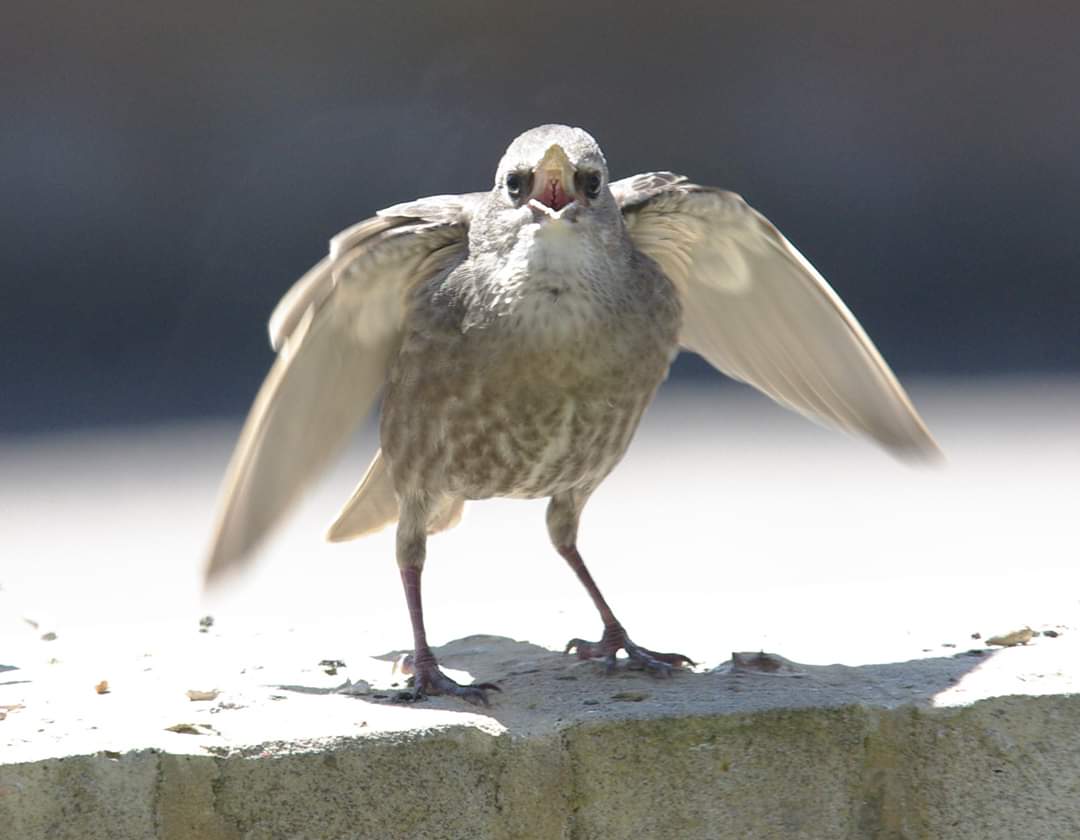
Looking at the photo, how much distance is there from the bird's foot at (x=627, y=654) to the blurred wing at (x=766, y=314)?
2.61 ft

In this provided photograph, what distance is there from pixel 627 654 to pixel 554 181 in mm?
1189

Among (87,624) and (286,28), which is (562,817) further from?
(286,28)

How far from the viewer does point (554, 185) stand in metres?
4.14

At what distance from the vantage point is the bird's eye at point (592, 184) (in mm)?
4137

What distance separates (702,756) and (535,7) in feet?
27.7

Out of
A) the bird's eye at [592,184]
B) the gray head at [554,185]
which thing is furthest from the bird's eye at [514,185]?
the bird's eye at [592,184]

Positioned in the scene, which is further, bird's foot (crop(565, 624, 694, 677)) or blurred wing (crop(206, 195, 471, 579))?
bird's foot (crop(565, 624, 694, 677))

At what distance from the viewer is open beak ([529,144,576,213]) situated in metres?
4.10

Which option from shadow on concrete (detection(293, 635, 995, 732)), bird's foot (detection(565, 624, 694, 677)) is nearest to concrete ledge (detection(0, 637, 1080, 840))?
shadow on concrete (detection(293, 635, 995, 732))

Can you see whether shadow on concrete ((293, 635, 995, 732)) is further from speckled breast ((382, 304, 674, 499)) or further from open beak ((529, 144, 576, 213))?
open beak ((529, 144, 576, 213))

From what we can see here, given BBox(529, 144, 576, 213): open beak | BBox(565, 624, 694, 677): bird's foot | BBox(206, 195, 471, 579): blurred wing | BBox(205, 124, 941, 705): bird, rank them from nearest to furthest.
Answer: BBox(529, 144, 576, 213): open beak → BBox(205, 124, 941, 705): bird → BBox(206, 195, 471, 579): blurred wing → BBox(565, 624, 694, 677): bird's foot

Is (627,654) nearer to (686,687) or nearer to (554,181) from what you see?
(686,687)

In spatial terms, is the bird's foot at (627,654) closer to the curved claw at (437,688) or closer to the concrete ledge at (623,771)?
the concrete ledge at (623,771)

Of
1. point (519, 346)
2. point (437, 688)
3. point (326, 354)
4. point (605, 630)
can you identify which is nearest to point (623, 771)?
point (437, 688)
